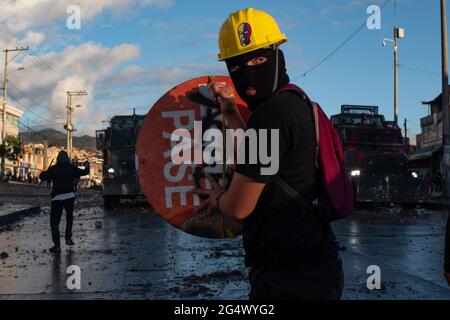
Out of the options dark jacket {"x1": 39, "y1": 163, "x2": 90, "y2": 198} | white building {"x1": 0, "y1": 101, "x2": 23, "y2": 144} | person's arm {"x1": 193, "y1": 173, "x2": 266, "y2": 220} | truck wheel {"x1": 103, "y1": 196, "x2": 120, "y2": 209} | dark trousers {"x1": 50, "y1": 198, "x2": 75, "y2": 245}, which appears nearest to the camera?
person's arm {"x1": 193, "y1": 173, "x2": 266, "y2": 220}

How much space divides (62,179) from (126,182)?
9934 mm

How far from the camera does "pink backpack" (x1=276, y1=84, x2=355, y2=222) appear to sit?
2.38 m

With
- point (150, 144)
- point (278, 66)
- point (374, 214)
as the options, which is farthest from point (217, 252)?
point (374, 214)

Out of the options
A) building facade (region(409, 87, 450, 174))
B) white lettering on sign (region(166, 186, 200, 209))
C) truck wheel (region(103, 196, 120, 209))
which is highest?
building facade (region(409, 87, 450, 174))

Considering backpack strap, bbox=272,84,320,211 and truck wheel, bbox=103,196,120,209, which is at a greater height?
backpack strap, bbox=272,84,320,211

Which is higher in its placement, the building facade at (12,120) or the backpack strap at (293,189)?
the building facade at (12,120)

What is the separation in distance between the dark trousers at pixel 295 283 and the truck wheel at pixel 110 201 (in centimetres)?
2004

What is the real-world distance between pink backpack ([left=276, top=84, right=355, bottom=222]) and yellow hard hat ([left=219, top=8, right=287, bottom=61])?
0.22 m

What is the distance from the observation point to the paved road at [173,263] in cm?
664

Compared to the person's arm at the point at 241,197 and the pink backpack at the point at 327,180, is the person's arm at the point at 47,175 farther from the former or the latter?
the pink backpack at the point at 327,180

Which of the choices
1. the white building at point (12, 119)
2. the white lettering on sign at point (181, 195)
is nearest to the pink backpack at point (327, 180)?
the white lettering on sign at point (181, 195)

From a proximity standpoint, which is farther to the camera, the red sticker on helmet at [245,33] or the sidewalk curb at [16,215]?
the sidewalk curb at [16,215]

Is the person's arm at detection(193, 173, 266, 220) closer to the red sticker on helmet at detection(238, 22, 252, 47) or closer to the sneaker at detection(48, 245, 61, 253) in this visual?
A: the red sticker on helmet at detection(238, 22, 252, 47)

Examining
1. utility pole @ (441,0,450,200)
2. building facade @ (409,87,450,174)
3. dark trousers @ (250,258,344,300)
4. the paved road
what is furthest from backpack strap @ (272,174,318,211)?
building facade @ (409,87,450,174)
